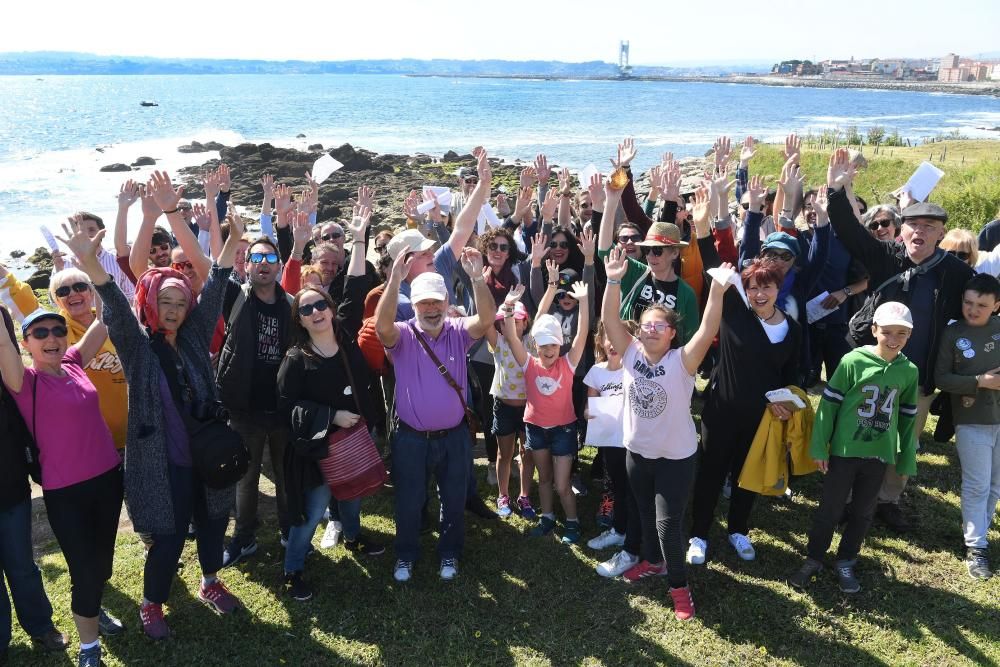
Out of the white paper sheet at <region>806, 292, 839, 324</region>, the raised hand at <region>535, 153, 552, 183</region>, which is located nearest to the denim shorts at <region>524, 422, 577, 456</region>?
the white paper sheet at <region>806, 292, 839, 324</region>

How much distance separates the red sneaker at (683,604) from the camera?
14.9ft

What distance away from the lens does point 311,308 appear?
14.5 feet

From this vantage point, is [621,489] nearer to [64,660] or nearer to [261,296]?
[261,296]

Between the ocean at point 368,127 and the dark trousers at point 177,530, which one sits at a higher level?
the ocean at point 368,127

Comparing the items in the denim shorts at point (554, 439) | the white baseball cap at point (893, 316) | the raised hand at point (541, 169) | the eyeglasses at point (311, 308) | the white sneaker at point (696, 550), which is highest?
the raised hand at point (541, 169)

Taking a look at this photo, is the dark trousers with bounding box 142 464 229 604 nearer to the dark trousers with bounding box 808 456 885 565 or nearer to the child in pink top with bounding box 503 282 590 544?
the child in pink top with bounding box 503 282 590 544

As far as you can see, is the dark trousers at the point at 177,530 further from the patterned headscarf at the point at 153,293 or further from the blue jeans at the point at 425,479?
the blue jeans at the point at 425,479

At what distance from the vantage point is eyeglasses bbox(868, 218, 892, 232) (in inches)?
255

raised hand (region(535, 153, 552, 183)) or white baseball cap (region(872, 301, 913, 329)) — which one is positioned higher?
raised hand (region(535, 153, 552, 183))

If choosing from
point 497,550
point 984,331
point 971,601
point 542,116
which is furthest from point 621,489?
point 542,116

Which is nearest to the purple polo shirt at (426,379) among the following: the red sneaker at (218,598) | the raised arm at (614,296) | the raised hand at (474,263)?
the raised hand at (474,263)

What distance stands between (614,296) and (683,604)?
6.92 feet

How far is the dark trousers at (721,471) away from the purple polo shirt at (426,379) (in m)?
1.88

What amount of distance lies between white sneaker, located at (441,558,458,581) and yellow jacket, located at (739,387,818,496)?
7.18 feet
